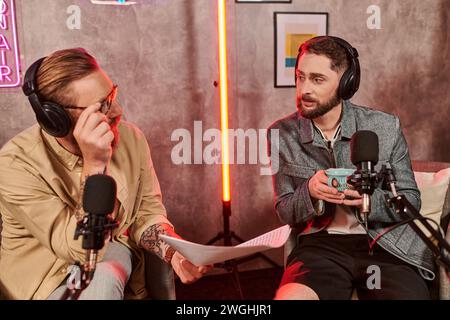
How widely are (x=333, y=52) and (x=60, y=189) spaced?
3.79 ft

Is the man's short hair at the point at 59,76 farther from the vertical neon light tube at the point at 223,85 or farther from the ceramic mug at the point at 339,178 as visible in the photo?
the vertical neon light tube at the point at 223,85

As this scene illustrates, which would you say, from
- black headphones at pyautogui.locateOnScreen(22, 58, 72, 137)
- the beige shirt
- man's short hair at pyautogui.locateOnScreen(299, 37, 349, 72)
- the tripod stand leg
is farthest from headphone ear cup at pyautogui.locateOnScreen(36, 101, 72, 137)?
the tripod stand leg

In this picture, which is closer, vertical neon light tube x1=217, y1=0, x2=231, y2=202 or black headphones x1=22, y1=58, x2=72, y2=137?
black headphones x1=22, y1=58, x2=72, y2=137

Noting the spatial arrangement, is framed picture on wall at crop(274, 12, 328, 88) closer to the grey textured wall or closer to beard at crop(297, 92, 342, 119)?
the grey textured wall

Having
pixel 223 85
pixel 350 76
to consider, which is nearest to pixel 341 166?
pixel 350 76

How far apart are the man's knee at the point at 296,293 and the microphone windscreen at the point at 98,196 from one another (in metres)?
0.69

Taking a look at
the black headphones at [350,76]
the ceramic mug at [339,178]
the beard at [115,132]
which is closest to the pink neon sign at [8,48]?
the beard at [115,132]

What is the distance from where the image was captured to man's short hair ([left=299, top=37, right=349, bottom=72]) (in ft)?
5.69

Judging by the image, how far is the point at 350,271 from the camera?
152 cm

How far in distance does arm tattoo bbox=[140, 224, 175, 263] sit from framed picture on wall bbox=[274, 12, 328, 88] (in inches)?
65.2

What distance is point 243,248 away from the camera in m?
1.05

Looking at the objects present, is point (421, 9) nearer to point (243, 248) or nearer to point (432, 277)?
point (432, 277)

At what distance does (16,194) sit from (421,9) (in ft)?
9.60

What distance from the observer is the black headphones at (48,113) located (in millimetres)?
1273
